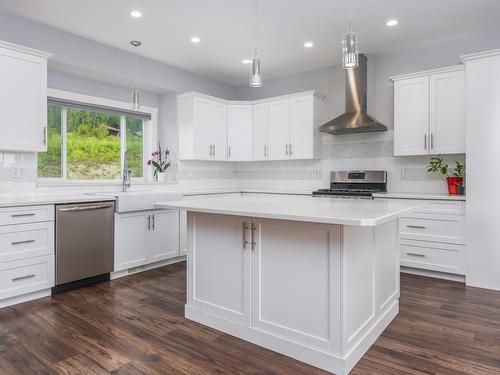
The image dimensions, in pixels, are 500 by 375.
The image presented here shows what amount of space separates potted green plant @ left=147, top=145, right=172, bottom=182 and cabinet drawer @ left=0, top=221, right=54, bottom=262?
203 centimetres

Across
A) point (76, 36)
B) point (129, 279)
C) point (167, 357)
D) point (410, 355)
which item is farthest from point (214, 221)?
point (76, 36)

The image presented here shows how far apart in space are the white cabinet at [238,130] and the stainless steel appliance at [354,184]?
4.67ft

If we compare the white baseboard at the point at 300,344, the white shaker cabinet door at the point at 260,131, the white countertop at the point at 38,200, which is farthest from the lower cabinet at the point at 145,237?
the white shaker cabinet door at the point at 260,131

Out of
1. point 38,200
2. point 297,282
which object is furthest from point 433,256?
point 38,200

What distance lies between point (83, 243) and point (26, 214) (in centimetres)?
57

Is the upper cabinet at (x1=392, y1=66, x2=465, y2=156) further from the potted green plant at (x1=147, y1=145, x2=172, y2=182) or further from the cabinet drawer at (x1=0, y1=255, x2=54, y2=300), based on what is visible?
the cabinet drawer at (x1=0, y1=255, x2=54, y2=300)

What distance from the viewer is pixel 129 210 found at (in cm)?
368

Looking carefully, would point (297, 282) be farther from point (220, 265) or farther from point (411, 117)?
point (411, 117)

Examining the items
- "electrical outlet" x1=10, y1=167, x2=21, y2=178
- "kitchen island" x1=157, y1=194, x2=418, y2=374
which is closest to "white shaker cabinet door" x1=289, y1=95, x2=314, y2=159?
"kitchen island" x1=157, y1=194, x2=418, y2=374

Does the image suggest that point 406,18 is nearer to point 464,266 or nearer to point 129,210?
point 464,266

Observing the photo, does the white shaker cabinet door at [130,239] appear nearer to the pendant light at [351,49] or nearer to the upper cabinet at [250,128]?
the upper cabinet at [250,128]

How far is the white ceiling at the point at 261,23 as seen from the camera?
3.16 meters

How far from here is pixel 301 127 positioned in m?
4.96

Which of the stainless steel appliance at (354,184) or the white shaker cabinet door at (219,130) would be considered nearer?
the stainless steel appliance at (354,184)
